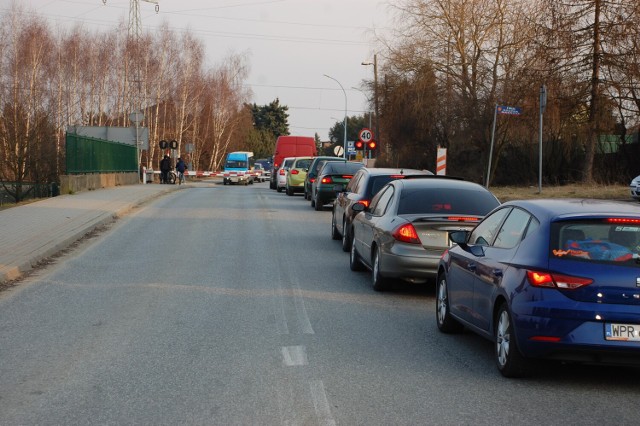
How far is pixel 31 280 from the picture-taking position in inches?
489

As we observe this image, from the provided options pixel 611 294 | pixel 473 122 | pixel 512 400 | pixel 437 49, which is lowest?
pixel 512 400

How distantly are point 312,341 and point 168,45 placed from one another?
233 feet

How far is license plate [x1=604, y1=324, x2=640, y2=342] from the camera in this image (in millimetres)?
6320

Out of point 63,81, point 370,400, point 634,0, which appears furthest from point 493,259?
point 63,81

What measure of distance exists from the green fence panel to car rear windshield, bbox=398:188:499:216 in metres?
23.8

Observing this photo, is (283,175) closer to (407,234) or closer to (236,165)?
(236,165)

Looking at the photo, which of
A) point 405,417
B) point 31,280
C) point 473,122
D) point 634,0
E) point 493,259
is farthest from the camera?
point 473,122

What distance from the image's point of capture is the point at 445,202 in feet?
38.1

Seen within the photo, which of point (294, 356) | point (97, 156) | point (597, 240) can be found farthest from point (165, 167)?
point (597, 240)

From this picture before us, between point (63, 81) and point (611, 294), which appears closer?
point (611, 294)

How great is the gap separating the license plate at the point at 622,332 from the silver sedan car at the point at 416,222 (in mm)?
4482

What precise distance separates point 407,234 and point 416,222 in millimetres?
193

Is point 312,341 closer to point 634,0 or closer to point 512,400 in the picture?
point 512,400

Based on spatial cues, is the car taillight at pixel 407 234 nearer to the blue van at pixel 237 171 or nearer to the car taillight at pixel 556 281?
the car taillight at pixel 556 281
